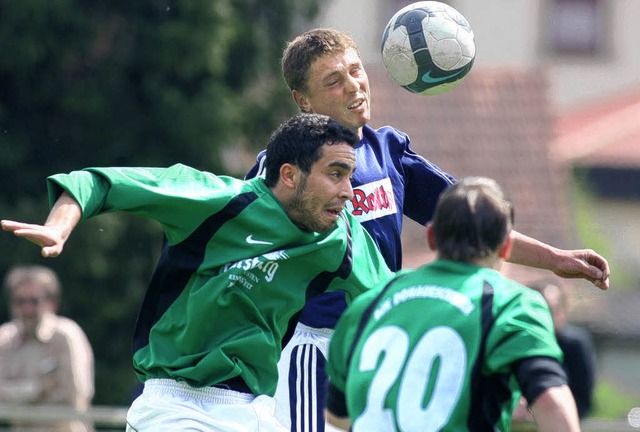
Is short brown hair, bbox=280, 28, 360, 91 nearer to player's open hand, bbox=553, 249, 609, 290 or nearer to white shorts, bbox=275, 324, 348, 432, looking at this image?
white shorts, bbox=275, 324, 348, 432

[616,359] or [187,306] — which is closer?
[187,306]

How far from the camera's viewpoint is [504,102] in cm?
2819

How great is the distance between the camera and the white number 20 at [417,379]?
14.6 ft

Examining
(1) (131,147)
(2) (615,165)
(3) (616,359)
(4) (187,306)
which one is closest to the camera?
(4) (187,306)

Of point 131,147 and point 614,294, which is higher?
point 131,147

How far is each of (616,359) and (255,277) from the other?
22394mm

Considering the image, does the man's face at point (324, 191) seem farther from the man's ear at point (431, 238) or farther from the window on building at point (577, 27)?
the window on building at point (577, 27)

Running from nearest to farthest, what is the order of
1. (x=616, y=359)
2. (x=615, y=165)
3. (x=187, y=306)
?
1. (x=187, y=306)
2. (x=616, y=359)
3. (x=615, y=165)

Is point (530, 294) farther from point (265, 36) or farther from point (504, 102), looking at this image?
point (504, 102)

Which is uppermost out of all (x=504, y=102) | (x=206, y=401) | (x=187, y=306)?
(x=187, y=306)

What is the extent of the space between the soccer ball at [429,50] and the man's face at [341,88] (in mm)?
403

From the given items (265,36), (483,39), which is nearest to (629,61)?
(483,39)

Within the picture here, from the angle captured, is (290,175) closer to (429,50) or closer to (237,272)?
(237,272)

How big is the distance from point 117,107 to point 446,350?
504 inches
